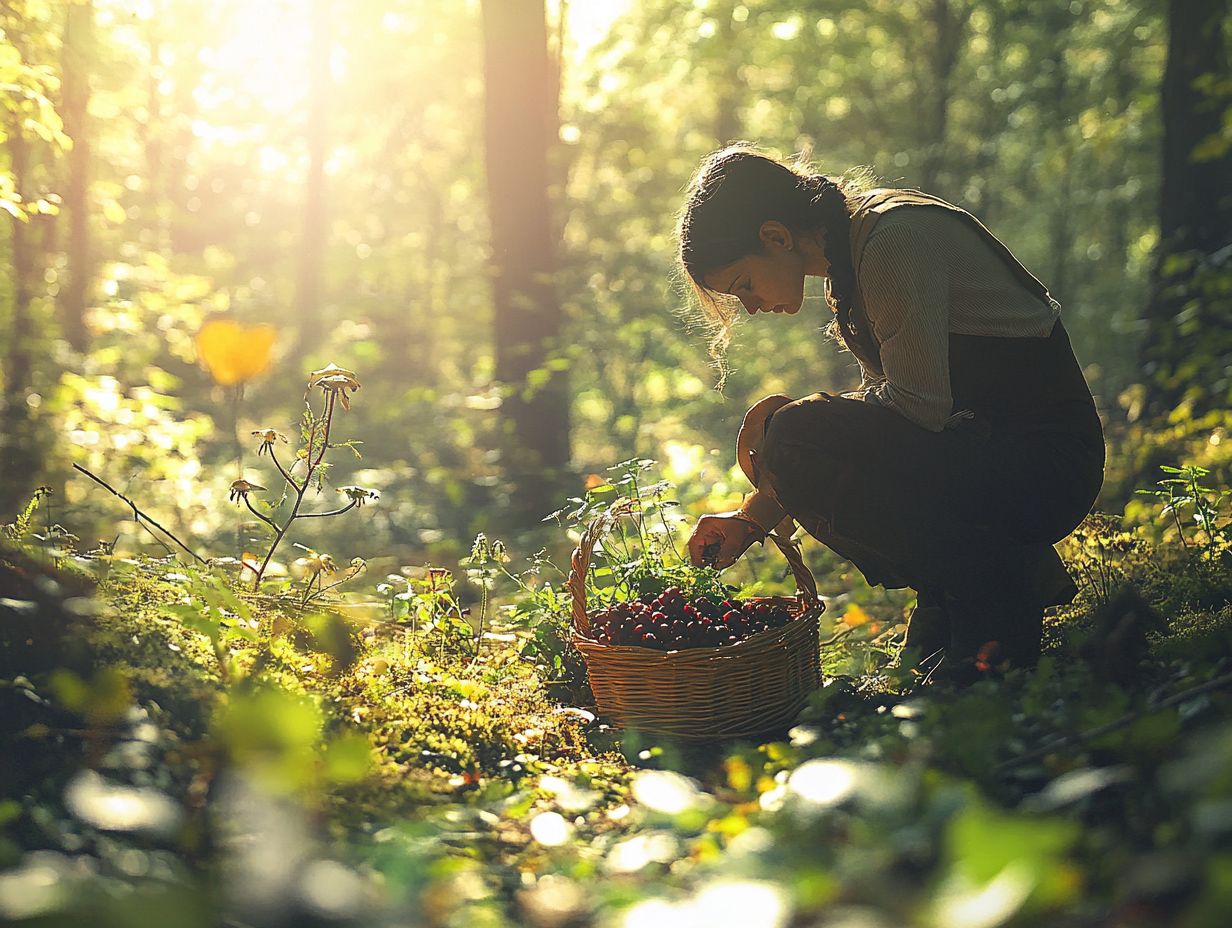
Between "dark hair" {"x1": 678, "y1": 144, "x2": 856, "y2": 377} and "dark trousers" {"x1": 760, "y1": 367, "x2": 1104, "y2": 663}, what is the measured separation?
1.43 ft

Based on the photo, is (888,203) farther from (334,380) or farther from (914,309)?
(334,380)

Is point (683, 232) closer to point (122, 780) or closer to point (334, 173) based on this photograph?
point (122, 780)

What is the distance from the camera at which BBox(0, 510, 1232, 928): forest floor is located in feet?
3.60

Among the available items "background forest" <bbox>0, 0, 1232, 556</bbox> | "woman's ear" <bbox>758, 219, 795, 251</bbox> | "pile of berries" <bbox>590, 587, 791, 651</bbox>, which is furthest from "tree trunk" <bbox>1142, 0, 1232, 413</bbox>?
"pile of berries" <bbox>590, 587, 791, 651</bbox>

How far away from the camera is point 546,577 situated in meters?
5.49

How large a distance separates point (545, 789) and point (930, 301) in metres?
1.60

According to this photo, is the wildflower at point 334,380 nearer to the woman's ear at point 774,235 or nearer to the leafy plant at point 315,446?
the leafy plant at point 315,446

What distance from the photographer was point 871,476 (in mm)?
2832

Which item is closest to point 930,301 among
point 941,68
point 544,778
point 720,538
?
point 720,538

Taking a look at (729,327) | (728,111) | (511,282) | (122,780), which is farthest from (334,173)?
(122,780)

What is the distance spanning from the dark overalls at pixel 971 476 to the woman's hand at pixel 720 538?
0.20 metres

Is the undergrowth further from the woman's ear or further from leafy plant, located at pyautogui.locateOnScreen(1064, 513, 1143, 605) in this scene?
the woman's ear

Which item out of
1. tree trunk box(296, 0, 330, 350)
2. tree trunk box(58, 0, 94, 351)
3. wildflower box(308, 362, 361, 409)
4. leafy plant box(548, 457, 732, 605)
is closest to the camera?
wildflower box(308, 362, 361, 409)

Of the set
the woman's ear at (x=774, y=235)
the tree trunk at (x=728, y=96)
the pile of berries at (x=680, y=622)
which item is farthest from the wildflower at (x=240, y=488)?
the tree trunk at (x=728, y=96)
